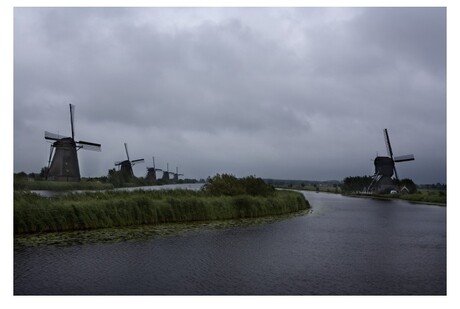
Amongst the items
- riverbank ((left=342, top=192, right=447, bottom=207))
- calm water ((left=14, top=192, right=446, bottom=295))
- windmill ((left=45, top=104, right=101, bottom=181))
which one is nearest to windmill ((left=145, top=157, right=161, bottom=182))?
windmill ((left=45, top=104, right=101, bottom=181))

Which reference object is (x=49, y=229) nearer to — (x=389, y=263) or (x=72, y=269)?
(x=72, y=269)

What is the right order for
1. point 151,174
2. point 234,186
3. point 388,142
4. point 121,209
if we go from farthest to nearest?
point 151,174 < point 388,142 < point 234,186 < point 121,209

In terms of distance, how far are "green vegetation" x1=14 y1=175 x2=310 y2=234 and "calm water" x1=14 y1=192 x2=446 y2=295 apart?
3252 millimetres

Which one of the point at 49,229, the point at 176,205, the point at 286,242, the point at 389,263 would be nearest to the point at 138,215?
the point at 176,205

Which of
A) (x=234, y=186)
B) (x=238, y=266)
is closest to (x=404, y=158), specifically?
(x=234, y=186)

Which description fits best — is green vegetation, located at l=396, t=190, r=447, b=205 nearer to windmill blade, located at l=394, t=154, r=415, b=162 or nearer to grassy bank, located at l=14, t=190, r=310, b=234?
windmill blade, located at l=394, t=154, r=415, b=162

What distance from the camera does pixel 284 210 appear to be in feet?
92.6

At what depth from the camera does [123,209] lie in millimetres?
19000

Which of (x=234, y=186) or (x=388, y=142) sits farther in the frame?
(x=388, y=142)

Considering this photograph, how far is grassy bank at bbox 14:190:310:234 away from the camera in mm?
15977

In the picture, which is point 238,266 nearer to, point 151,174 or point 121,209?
point 121,209

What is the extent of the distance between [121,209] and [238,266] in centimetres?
916

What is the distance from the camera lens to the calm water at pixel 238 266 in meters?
9.16

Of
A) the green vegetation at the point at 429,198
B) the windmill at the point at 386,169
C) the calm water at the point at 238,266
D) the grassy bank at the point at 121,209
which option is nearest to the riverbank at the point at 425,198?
the green vegetation at the point at 429,198
